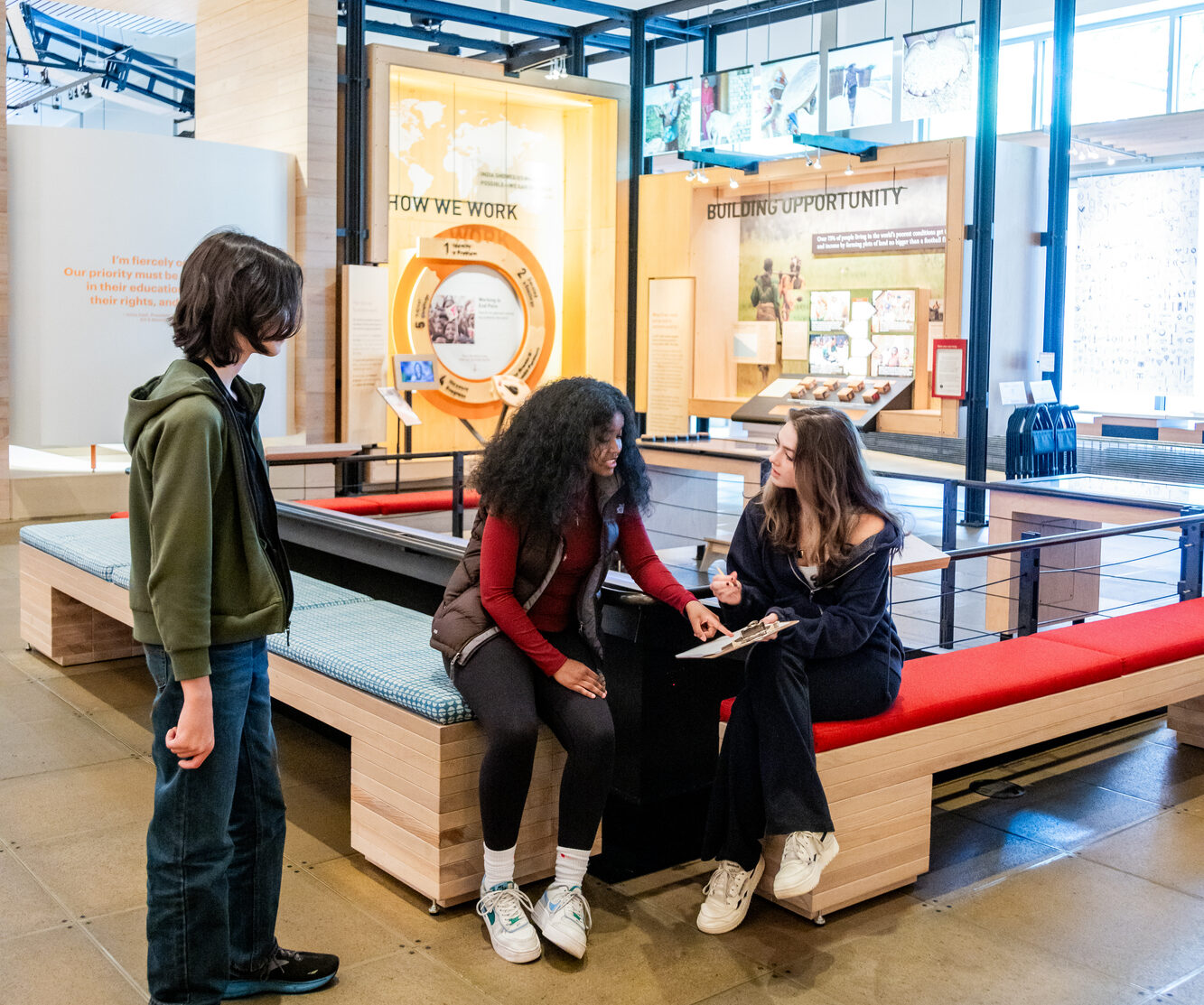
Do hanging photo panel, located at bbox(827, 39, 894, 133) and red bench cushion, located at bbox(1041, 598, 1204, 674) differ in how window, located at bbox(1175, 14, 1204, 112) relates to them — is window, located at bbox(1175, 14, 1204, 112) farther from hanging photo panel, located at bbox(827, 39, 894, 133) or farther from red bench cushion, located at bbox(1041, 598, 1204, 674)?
red bench cushion, located at bbox(1041, 598, 1204, 674)

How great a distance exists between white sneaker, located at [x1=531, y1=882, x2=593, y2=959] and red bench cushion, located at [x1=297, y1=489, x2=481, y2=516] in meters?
3.77

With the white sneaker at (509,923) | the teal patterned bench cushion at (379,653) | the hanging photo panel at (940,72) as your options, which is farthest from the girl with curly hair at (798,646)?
the hanging photo panel at (940,72)

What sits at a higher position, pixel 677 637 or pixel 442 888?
pixel 677 637

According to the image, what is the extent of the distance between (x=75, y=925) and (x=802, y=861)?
66.4 inches

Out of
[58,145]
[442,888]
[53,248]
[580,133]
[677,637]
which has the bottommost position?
[442,888]

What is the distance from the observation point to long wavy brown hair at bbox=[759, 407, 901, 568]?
3062 mm

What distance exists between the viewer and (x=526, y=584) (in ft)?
9.82

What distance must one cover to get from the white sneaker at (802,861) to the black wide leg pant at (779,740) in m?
0.05

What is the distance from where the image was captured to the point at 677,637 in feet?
11.1

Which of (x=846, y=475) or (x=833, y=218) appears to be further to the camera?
(x=833, y=218)

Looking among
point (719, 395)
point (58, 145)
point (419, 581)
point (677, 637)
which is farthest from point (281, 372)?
point (677, 637)

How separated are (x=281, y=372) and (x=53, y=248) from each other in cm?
193

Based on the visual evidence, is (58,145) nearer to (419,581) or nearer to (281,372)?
(281,372)

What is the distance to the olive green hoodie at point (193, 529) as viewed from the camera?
2.08m
